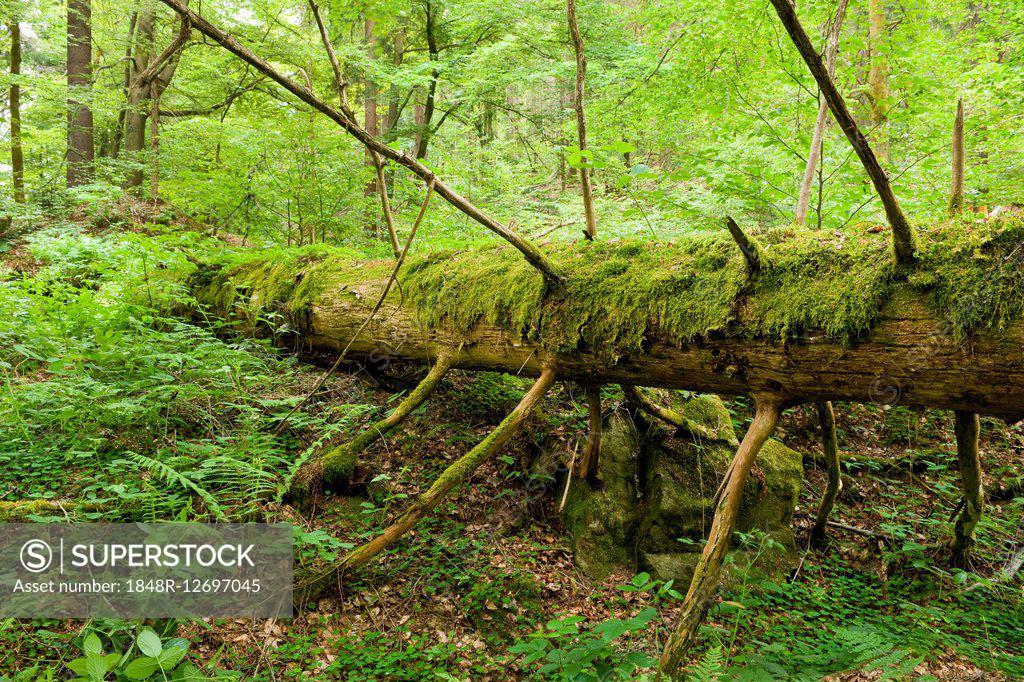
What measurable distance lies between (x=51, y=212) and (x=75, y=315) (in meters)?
8.04

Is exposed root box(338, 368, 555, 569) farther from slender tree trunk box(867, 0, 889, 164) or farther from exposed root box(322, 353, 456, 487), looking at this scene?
slender tree trunk box(867, 0, 889, 164)

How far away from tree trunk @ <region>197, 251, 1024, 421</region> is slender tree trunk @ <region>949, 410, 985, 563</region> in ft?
1.64

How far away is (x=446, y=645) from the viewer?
2.87 metres

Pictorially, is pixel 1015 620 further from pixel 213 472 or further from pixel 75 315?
pixel 75 315

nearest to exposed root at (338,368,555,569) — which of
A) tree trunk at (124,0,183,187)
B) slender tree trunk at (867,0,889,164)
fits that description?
slender tree trunk at (867,0,889,164)

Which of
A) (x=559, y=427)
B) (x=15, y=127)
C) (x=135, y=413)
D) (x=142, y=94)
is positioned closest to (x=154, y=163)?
(x=142, y=94)

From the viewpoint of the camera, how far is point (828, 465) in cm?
374

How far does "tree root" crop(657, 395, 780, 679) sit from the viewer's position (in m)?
2.14

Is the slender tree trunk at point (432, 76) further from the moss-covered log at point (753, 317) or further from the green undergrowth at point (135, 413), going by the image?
the moss-covered log at point (753, 317)

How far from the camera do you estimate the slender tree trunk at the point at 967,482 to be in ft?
9.46

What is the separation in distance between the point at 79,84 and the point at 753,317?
583 inches

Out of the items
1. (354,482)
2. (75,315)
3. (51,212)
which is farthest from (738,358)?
(51,212)

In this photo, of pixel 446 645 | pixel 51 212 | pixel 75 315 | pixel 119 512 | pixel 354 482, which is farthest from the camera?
pixel 51 212

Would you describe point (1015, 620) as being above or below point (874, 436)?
below
